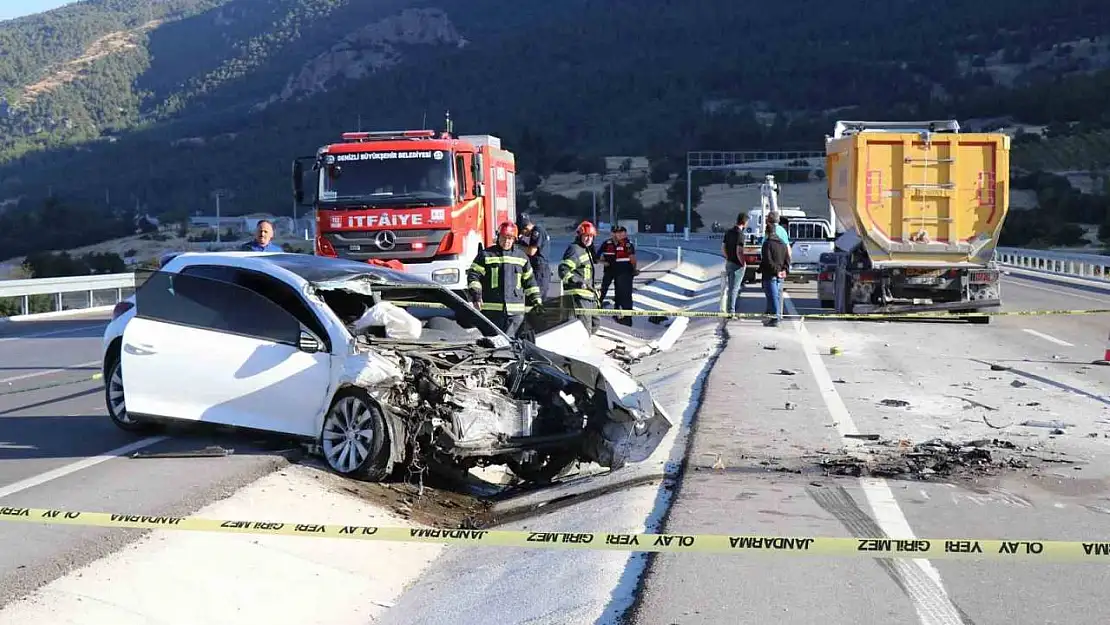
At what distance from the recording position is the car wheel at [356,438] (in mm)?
8702

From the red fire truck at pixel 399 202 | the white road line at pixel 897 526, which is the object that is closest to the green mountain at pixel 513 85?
the red fire truck at pixel 399 202

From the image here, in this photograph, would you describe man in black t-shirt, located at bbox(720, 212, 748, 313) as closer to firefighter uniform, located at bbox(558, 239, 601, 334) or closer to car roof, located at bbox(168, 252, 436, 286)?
firefighter uniform, located at bbox(558, 239, 601, 334)

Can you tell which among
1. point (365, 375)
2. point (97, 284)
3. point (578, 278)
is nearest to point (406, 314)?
point (365, 375)

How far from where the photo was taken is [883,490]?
8.23m

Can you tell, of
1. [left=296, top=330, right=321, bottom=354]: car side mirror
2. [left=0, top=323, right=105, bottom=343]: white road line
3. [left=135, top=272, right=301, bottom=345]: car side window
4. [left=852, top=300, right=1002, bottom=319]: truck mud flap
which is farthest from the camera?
[left=852, top=300, right=1002, bottom=319]: truck mud flap

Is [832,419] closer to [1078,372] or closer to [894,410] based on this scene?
[894,410]

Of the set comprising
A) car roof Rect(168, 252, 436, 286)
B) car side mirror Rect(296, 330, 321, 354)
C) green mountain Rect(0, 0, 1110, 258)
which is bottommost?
car side mirror Rect(296, 330, 321, 354)

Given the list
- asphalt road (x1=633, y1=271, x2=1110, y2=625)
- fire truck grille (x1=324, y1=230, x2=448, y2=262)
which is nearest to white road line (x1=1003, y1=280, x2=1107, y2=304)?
asphalt road (x1=633, y1=271, x2=1110, y2=625)

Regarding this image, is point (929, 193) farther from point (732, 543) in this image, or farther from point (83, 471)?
point (732, 543)

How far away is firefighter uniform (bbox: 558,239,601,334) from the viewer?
16078 mm

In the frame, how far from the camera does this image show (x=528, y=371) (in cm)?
A: 933

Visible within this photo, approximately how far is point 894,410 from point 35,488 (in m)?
6.92

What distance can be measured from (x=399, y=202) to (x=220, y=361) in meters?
10.0

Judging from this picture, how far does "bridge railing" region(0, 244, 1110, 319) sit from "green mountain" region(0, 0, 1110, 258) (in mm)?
61958
